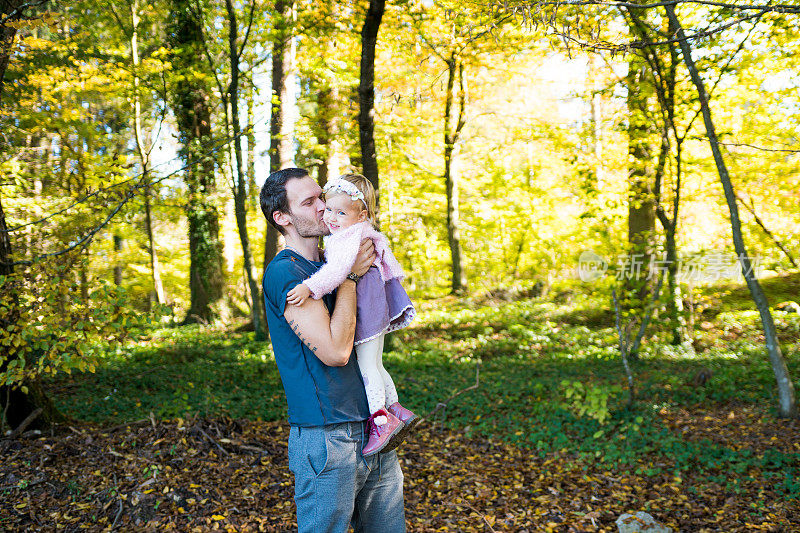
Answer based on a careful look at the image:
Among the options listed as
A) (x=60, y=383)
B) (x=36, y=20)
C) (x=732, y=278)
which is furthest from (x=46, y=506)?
(x=732, y=278)

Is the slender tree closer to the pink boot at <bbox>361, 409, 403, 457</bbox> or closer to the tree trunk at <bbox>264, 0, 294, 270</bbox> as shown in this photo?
the pink boot at <bbox>361, 409, 403, 457</bbox>

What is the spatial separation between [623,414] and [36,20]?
5.92m

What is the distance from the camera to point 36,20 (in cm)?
379

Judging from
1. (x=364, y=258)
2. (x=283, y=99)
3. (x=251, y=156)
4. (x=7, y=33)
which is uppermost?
(x=283, y=99)

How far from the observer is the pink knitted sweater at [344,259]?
5.95 feet

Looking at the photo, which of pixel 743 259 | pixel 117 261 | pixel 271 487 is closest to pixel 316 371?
pixel 271 487

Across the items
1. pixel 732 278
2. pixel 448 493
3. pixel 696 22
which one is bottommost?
pixel 448 493

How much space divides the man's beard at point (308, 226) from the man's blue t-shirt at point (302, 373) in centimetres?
10

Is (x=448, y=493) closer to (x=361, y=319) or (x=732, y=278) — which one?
(x=361, y=319)

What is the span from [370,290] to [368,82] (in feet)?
16.0

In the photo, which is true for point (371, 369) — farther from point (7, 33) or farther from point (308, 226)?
point (7, 33)

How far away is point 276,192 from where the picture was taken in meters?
1.94

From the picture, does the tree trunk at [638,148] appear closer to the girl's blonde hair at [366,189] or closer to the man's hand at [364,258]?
the girl's blonde hair at [366,189]

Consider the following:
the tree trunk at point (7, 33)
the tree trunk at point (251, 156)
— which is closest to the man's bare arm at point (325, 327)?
the tree trunk at point (7, 33)
